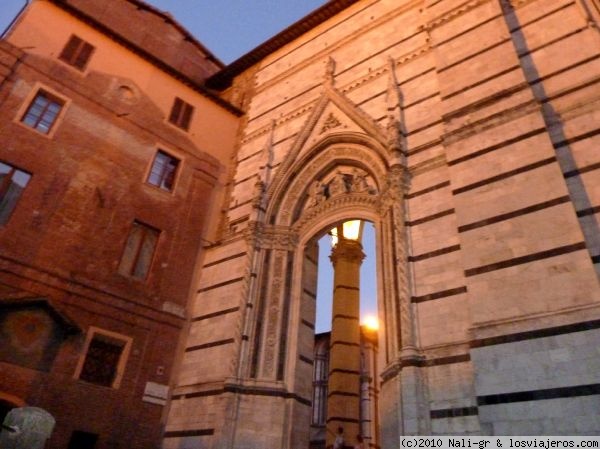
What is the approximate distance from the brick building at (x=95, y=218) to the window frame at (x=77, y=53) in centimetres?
3

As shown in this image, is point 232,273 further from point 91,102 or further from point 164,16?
point 164,16

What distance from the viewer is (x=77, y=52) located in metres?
12.5

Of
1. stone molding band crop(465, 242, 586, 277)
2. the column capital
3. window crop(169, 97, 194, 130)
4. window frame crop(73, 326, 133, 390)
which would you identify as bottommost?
window frame crop(73, 326, 133, 390)

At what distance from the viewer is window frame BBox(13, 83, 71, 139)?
417 inches

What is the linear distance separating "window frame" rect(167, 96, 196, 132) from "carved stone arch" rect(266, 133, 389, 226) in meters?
3.95

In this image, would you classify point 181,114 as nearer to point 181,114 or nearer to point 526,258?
point 181,114

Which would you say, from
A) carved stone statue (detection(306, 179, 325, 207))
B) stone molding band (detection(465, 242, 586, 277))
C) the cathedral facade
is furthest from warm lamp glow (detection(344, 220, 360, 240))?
stone molding band (detection(465, 242, 586, 277))

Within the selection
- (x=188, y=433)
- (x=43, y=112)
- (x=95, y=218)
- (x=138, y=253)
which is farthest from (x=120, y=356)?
(x=43, y=112)

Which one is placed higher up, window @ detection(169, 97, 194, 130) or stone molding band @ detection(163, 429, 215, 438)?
window @ detection(169, 97, 194, 130)

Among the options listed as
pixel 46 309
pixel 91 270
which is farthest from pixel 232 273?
pixel 46 309

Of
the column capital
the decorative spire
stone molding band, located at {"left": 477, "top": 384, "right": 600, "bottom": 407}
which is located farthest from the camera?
the column capital

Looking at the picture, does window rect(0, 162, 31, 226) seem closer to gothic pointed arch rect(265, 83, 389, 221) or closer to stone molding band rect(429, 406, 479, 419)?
gothic pointed arch rect(265, 83, 389, 221)

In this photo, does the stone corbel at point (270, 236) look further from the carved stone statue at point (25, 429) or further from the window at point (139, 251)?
the carved stone statue at point (25, 429)

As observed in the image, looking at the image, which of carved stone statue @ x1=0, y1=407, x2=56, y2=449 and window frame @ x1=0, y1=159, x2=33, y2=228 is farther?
window frame @ x1=0, y1=159, x2=33, y2=228
